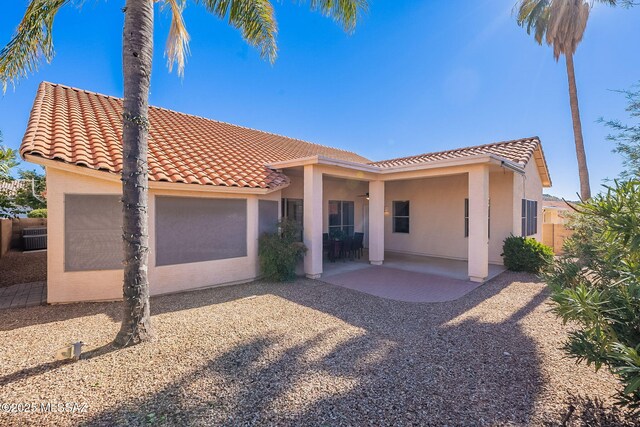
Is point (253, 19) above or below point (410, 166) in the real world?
above

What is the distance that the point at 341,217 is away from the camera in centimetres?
1473

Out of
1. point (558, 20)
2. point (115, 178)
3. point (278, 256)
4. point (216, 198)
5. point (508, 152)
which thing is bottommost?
point (278, 256)

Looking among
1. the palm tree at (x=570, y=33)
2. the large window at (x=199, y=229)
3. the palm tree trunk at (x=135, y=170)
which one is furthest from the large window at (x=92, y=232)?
the palm tree at (x=570, y=33)

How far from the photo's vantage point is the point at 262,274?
9.12 meters

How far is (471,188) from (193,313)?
8.70 metres

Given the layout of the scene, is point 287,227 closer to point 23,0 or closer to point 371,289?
point 371,289

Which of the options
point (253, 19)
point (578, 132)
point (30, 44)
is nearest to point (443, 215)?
point (578, 132)

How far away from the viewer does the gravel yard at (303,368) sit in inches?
117

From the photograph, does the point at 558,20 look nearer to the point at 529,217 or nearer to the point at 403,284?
the point at 529,217

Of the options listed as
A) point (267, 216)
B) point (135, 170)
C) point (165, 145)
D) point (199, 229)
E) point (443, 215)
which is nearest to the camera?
point (135, 170)

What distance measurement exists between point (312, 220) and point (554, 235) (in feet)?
50.1

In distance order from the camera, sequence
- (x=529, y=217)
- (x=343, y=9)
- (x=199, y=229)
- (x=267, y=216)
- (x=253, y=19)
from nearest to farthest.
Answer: (x=253, y=19) → (x=343, y=9) → (x=199, y=229) → (x=267, y=216) → (x=529, y=217)

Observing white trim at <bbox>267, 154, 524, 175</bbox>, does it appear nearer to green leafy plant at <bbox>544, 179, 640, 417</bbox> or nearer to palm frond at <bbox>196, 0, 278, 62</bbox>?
palm frond at <bbox>196, 0, 278, 62</bbox>

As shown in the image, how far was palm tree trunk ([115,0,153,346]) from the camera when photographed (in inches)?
173
